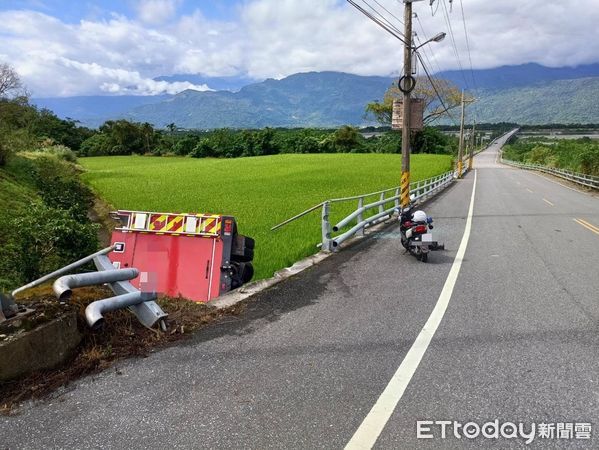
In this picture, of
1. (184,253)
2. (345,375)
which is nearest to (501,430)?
(345,375)

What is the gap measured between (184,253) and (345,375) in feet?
15.0

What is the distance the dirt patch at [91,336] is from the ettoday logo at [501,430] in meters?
2.70

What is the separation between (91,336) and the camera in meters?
4.42

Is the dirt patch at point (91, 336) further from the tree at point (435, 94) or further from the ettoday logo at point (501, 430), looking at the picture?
the tree at point (435, 94)

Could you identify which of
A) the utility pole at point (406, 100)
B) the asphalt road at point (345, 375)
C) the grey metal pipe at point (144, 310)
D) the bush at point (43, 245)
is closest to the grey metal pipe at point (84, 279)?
the grey metal pipe at point (144, 310)

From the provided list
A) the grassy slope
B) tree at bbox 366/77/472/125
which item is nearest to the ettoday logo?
the grassy slope

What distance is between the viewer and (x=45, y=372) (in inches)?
152

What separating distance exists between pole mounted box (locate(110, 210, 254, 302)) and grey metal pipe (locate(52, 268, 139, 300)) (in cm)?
244

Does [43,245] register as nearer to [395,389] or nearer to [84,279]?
[84,279]

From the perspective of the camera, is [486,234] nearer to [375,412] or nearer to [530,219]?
[530,219]

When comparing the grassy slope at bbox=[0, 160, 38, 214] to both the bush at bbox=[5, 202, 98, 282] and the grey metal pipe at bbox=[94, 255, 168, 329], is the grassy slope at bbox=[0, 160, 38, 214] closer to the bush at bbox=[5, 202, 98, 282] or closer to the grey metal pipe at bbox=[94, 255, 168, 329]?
the bush at bbox=[5, 202, 98, 282]

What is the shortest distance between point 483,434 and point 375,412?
29.7 inches

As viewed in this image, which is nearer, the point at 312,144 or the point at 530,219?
the point at 530,219

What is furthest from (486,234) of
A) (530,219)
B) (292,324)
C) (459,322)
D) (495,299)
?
(292,324)
